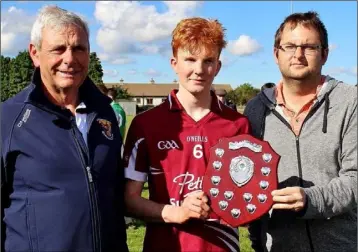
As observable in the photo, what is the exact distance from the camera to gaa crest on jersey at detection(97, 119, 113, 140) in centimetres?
265

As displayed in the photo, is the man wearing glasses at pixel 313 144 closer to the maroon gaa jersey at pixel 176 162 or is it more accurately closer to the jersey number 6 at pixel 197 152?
the maroon gaa jersey at pixel 176 162

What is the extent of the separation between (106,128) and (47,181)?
18.2 inches

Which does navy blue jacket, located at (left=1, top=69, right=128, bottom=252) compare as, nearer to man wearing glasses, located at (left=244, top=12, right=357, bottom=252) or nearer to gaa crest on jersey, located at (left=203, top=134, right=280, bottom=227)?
gaa crest on jersey, located at (left=203, top=134, right=280, bottom=227)

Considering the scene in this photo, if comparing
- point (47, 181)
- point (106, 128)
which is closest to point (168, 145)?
point (106, 128)

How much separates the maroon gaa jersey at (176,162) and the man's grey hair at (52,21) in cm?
64

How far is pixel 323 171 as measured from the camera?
9.29 feet

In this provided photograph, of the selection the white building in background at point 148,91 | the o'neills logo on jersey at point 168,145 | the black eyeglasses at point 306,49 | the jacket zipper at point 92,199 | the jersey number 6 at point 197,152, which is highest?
the white building in background at point 148,91

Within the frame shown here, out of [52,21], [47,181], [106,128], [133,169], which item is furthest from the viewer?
[133,169]

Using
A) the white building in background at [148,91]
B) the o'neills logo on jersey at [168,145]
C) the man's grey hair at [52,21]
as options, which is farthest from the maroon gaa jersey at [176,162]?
the white building in background at [148,91]

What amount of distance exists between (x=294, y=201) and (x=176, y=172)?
65cm

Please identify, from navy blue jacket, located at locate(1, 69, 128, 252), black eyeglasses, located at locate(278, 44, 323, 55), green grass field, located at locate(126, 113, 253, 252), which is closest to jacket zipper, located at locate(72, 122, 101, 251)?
navy blue jacket, located at locate(1, 69, 128, 252)

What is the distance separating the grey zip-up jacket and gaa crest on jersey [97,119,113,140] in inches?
37.5

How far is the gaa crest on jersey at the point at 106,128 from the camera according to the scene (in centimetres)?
265

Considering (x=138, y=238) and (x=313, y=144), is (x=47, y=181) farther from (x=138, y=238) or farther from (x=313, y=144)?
(x=138, y=238)
